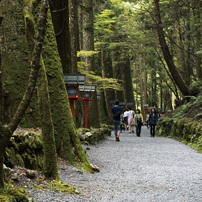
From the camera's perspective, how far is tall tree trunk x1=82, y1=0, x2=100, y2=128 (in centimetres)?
1877

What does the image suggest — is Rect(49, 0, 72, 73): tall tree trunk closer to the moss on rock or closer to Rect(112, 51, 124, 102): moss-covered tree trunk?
the moss on rock

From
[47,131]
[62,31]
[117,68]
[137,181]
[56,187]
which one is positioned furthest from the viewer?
[117,68]

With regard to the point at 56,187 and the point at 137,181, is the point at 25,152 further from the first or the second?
the point at 137,181

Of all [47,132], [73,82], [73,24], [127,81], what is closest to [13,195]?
[47,132]

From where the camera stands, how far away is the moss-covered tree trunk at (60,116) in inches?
294

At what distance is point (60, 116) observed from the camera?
7539 mm

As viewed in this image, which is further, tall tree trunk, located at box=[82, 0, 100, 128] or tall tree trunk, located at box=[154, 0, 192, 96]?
tall tree trunk, located at box=[154, 0, 192, 96]

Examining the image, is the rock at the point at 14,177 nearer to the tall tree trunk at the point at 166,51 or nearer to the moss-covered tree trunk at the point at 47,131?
the moss-covered tree trunk at the point at 47,131

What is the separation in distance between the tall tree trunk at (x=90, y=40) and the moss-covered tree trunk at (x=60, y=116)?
11.1 m

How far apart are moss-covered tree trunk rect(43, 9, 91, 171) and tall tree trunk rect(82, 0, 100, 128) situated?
11.1 metres

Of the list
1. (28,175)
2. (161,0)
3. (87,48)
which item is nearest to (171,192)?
(28,175)

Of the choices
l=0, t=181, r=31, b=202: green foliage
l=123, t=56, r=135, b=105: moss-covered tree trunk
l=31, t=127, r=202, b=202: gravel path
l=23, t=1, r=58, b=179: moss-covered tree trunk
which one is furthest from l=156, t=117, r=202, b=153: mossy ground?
l=123, t=56, r=135, b=105: moss-covered tree trunk

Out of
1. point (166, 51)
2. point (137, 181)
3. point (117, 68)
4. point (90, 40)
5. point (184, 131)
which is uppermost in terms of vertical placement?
point (90, 40)

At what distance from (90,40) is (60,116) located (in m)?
12.7
